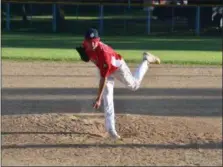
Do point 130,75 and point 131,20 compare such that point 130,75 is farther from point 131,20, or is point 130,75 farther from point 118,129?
point 131,20

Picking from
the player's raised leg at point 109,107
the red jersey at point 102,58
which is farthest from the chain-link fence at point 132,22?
the red jersey at point 102,58

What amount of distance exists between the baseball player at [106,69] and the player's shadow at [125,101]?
7.13 feet

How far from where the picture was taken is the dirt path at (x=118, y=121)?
8961 mm

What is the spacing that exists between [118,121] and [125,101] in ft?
8.03

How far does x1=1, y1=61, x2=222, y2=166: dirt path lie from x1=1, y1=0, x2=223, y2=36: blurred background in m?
22.2

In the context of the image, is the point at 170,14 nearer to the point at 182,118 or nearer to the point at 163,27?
the point at 163,27

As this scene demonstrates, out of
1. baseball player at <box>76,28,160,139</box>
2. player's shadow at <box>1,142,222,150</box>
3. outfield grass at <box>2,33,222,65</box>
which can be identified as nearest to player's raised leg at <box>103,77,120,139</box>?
baseball player at <box>76,28,160,139</box>

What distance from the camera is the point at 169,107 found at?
13.2m

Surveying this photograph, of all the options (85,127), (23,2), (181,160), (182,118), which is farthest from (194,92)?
(23,2)

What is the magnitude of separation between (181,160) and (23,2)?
3297cm

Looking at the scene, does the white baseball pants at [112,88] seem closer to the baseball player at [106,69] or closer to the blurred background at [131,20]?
the baseball player at [106,69]

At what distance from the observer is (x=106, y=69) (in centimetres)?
965

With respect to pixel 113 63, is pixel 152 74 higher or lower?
lower

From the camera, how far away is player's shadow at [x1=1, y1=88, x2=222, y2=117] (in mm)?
12758
